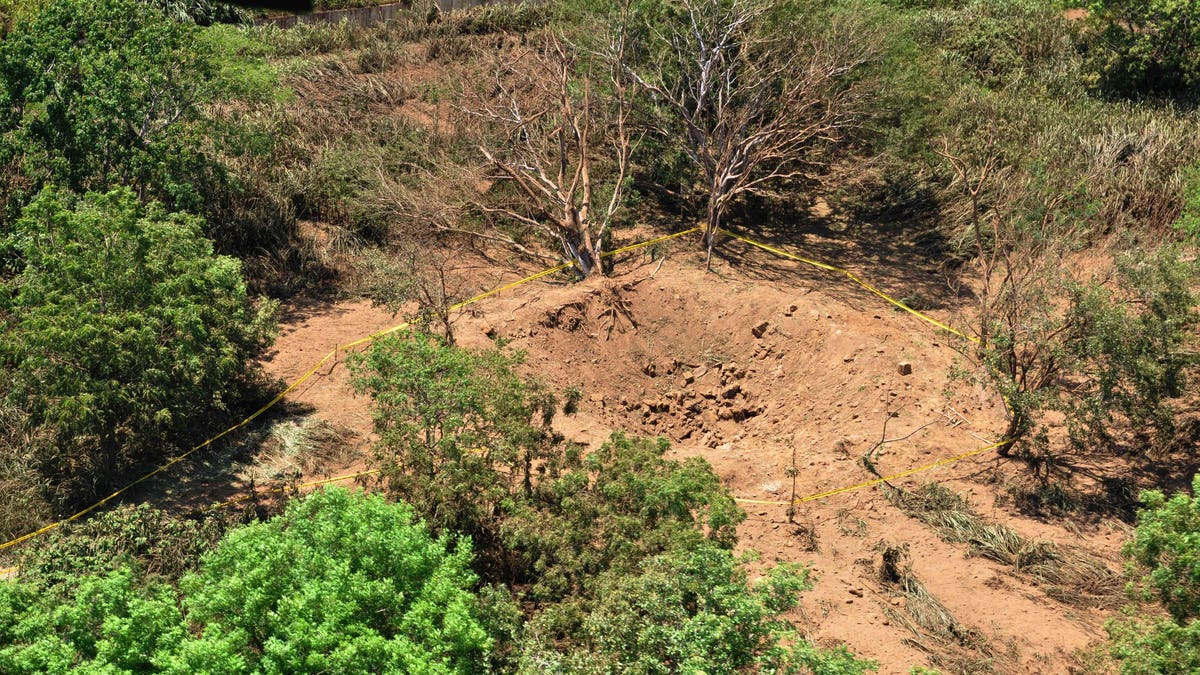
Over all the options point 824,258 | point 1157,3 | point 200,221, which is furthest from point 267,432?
point 1157,3

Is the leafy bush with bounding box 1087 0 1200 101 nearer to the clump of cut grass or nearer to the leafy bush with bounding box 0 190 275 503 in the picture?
the clump of cut grass

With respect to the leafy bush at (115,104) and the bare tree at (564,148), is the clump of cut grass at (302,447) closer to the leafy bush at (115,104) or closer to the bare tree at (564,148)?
the leafy bush at (115,104)

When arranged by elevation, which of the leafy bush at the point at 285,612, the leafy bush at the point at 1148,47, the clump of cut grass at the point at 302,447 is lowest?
the clump of cut grass at the point at 302,447

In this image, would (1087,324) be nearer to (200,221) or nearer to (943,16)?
(200,221)

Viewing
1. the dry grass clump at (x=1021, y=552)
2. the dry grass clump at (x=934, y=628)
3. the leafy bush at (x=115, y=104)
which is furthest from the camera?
the leafy bush at (x=115, y=104)

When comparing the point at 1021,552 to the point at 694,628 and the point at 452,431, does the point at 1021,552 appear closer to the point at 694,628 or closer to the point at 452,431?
the point at 694,628

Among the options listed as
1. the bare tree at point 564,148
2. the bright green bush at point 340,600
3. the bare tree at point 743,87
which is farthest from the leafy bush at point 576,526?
the bare tree at point 743,87

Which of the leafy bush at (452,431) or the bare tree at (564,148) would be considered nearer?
the leafy bush at (452,431)
